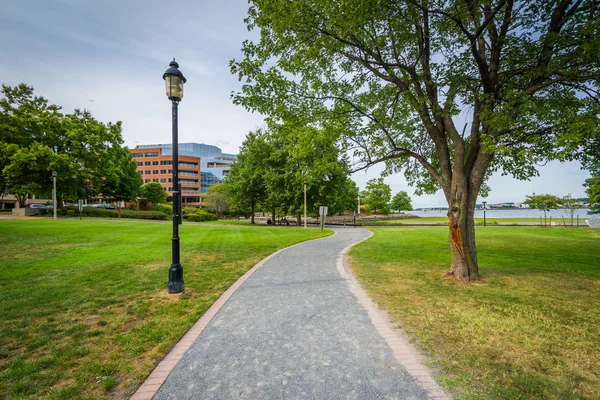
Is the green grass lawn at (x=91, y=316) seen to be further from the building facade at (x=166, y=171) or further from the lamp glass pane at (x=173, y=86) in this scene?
the building facade at (x=166, y=171)

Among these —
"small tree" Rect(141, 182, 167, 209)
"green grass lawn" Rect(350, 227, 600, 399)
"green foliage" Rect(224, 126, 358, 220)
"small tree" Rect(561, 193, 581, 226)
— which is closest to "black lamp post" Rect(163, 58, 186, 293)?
"green grass lawn" Rect(350, 227, 600, 399)

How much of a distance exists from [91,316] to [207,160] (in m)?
113

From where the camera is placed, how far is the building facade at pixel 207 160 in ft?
322

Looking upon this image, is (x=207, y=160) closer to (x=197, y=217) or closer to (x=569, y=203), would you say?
(x=197, y=217)

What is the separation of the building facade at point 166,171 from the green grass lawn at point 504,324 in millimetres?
84134

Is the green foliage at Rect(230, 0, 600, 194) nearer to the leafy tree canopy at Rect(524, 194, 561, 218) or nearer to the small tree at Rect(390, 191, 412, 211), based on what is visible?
the leafy tree canopy at Rect(524, 194, 561, 218)

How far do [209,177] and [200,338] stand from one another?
330 feet

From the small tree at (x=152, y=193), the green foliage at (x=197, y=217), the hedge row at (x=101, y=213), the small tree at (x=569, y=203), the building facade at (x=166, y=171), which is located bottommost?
the green foliage at (x=197, y=217)

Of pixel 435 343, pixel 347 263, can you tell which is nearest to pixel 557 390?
pixel 435 343

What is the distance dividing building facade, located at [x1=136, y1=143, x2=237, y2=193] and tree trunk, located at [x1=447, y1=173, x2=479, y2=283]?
3683 inches

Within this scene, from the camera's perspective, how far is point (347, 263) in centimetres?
934

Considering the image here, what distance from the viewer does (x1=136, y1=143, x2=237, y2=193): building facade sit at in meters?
98.2

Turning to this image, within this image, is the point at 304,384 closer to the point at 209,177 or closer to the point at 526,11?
the point at 526,11

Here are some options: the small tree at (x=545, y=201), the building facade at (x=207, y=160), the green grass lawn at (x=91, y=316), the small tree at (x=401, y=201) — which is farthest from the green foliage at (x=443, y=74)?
the building facade at (x=207, y=160)
